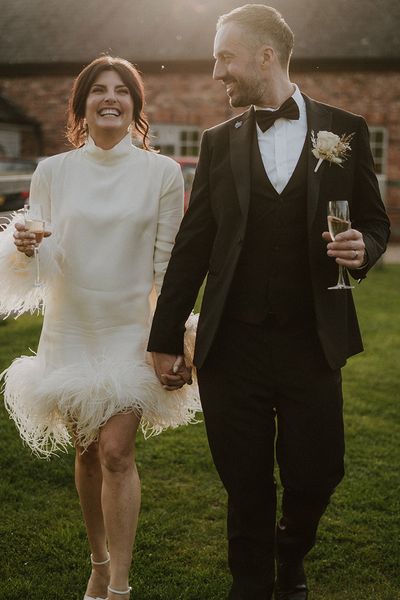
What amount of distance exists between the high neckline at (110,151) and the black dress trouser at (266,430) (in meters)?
0.92

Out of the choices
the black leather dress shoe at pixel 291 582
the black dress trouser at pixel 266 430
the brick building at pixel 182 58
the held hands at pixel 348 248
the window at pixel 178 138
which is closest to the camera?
the held hands at pixel 348 248

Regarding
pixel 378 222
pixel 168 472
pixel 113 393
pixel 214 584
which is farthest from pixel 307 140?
pixel 168 472

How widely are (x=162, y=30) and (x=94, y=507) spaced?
65.1 ft

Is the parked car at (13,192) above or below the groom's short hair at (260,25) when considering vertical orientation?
below

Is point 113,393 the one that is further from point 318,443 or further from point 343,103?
point 343,103

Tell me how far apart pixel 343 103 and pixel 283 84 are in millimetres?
17954

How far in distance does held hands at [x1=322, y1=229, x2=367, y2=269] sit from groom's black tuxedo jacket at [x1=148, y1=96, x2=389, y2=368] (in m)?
0.15

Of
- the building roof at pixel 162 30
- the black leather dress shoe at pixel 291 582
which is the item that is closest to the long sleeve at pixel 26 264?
the black leather dress shoe at pixel 291 582

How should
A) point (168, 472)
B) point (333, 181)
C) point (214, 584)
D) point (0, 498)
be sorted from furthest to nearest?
point (168, 472)
point (0, 498)
point (214, 584)
point (333, 181)

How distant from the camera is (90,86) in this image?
132 inches

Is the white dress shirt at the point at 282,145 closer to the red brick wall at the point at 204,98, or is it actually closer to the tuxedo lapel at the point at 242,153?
the tuxedo lapel at the point at 242,153

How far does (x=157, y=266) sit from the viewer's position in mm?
3322

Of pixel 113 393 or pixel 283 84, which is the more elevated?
pixel 283 84

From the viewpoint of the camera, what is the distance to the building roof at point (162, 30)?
20031 mm
